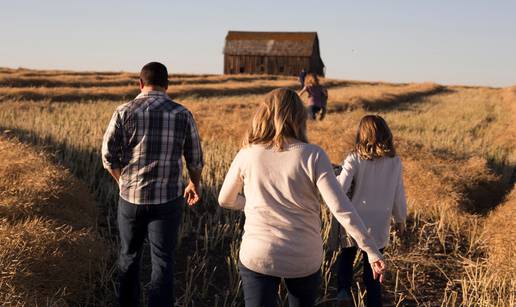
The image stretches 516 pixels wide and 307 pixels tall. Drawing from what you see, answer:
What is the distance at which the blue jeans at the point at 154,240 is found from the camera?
295cm

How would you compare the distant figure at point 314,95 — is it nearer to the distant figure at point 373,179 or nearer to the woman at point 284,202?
the distant figure at point 373,179

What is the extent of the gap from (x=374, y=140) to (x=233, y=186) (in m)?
1.20

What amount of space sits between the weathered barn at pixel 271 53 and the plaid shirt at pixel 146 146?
147 ft

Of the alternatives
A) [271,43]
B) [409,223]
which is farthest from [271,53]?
[409,223]

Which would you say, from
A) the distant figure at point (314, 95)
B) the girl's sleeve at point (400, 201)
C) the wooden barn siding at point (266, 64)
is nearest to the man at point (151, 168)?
the girl's sleeve at point (400, 201)

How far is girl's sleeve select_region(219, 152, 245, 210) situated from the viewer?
2195 mm

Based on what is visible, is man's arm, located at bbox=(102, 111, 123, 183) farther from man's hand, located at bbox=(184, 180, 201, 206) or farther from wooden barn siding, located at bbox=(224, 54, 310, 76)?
wooden barn siding, located at bbox=(224, 54, 310, 76)

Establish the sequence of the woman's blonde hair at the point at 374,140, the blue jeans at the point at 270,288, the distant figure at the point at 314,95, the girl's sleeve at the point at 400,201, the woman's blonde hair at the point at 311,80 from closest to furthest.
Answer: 1. the blue jeans at the point at 270,288
2. the woman's blonde hair at the point at 374,140
3. the girl's sleeve at the point at 400,201
4. the woman's blonde hair at the point at 311,80
5. the distant figure at the point at 314,95

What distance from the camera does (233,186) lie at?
7.41ft

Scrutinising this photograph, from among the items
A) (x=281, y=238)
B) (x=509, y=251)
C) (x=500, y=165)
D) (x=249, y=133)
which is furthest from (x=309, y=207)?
(x=500, y=165)

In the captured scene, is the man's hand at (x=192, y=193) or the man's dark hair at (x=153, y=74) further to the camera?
the man's hand at (x=192, y=193)

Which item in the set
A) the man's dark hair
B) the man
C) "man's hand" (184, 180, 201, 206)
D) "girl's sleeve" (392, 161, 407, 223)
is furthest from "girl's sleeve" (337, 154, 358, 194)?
the man's dark hair

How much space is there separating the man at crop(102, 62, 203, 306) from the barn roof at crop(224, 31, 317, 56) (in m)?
45.0

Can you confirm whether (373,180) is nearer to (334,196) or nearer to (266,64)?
(334,196)
